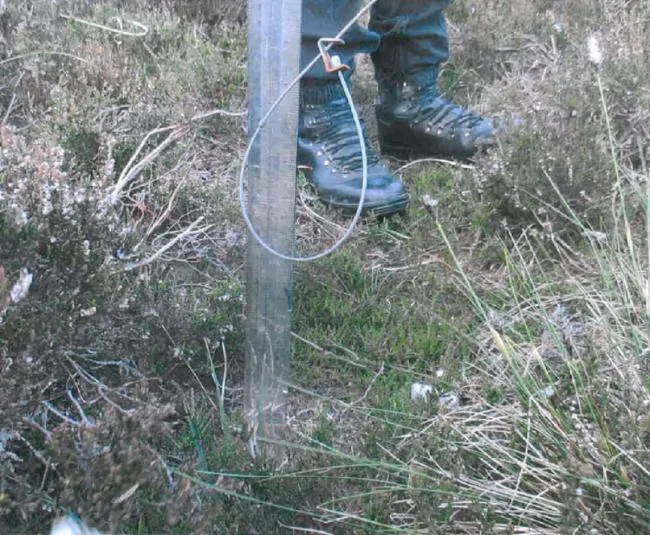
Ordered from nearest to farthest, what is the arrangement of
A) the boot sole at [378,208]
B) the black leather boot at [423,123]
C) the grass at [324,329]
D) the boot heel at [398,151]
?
the grass at [324,329], the boot sole at [378,208], the black leather boot at [423,123], the boot heel at [398,151]

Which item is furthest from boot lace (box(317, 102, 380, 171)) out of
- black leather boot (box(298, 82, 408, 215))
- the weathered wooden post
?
the weathered wooden post

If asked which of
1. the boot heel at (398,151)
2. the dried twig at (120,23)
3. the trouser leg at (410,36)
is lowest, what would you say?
the boot heel at (398,151)

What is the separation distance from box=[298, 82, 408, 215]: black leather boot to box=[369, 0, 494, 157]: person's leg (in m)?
0.29

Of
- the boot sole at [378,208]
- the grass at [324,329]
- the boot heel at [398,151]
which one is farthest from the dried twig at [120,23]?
the boot sole at [378,208]

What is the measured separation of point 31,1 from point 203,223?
5.48 feet

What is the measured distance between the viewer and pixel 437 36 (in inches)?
121

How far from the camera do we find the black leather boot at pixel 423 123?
295 centimetres

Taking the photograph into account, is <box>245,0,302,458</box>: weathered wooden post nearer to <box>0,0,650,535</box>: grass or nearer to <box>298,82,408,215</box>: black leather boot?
<box>0,0,650,535</box>: grass

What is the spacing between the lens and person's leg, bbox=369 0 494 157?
9.78ft

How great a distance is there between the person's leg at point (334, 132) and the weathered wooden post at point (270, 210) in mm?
901

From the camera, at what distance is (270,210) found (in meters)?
1.62

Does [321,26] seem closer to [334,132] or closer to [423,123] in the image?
[334,132]

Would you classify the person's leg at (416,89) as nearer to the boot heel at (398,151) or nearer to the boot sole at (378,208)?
the boot heel at (398,151)

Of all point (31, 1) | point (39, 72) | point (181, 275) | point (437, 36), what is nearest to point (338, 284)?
point (181, 275)
